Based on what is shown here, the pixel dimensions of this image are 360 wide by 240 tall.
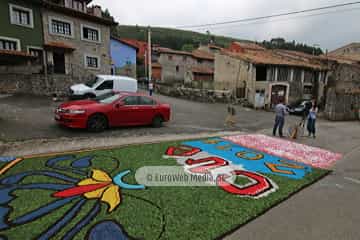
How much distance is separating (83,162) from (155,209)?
2611 mm

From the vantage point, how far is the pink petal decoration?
6445 millimetres

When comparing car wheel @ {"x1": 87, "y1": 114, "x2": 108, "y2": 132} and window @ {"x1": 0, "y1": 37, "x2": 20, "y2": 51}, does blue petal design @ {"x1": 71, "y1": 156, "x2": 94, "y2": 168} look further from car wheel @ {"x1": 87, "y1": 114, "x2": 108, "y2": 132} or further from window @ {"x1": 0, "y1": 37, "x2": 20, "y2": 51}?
window @ {"x1": 0, "y1": 37, "x2": 20, "y2": 51}

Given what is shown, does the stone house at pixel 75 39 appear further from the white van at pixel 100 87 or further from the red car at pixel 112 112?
the red car at pixel 112 112

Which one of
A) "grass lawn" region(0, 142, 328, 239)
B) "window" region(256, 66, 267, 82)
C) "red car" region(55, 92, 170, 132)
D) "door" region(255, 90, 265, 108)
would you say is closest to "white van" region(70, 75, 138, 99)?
"red car" region(55, 92, 170, 132)

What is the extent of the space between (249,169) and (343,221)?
2.14 metres

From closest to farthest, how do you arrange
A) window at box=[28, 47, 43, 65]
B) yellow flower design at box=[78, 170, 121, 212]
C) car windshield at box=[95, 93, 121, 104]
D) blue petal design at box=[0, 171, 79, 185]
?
yellow flower design at box=[78, 170, 121, 212] → blue petal design at box=[0, 171, 79, 185] → car windshield at box=[95, 93, 121, 104] → window at box=[28, 47, 43, 65]

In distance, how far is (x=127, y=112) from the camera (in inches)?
336

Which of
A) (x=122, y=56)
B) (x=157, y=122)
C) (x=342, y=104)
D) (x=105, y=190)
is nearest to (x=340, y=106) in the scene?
(x=342, y=104)

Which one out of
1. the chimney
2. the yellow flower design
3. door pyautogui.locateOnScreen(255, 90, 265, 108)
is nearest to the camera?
the yellow flower design

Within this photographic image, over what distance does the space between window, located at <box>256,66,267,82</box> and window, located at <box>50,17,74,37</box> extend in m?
19.2

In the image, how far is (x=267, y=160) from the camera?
20.0 ft

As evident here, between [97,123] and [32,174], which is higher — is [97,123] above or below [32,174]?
above

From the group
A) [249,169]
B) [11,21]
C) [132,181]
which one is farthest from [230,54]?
[132,181]

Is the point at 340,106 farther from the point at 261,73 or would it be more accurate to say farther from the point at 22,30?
the point at 22,30
